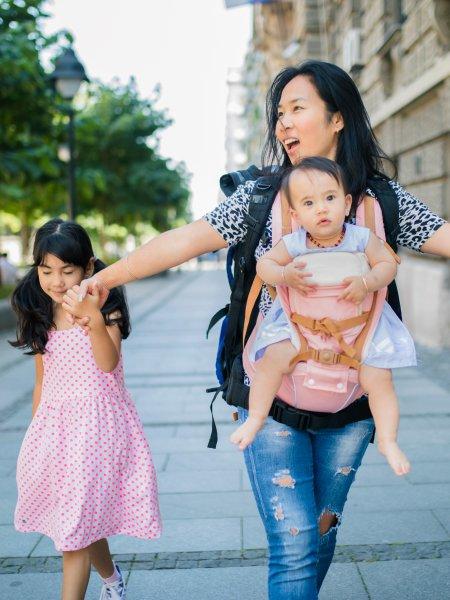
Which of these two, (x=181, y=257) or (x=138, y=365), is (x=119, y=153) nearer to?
(x=138, y=365)

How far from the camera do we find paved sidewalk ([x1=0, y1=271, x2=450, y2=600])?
3195 mm

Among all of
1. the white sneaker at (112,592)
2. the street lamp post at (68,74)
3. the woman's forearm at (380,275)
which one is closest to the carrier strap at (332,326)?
the woman's forearm at (380,275)

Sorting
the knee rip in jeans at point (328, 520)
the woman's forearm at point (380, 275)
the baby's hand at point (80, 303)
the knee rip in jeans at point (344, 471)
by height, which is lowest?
the knee rip in jeans at point (328, 520)

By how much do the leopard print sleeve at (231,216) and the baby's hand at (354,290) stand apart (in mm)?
415

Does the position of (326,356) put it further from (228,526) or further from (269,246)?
(228,526)

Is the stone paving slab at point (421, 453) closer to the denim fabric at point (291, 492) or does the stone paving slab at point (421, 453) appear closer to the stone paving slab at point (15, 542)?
the stone paving slab at point (15, 542)

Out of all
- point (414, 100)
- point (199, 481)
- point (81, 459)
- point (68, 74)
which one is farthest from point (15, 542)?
point (68, 74)

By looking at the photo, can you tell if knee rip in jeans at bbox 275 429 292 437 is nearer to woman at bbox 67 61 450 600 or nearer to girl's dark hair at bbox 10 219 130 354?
woman at bbox 67 61 450 600

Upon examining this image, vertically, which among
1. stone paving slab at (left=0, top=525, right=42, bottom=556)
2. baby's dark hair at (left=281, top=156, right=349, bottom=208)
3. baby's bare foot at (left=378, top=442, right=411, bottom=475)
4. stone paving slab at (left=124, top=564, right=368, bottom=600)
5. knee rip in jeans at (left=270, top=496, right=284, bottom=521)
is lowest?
stone paving slab at (left=0, top=525, right=42, bottom=556)

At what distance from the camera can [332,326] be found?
6.70 feet

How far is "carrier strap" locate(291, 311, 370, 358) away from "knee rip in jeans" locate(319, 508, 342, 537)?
2.18 ft

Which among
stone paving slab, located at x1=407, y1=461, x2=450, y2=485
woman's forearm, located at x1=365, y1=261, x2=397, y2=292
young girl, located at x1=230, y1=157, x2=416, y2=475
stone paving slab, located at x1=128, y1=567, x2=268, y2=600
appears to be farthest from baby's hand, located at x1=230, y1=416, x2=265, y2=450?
stone paving slab, located at x1=407, y1=461, x2=450, y2=485

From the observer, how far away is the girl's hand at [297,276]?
200 cm

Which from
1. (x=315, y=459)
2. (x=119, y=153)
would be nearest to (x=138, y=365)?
(x=315, y=459)
